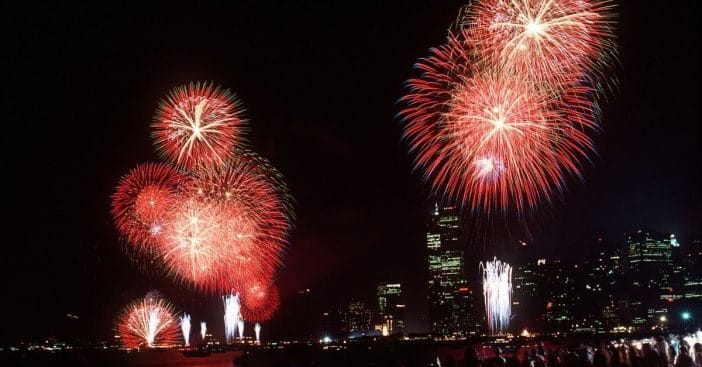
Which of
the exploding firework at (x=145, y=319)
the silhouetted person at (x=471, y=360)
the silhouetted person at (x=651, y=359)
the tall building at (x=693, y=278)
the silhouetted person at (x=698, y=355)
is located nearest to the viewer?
the silhouetted person at (x=471, y=360)

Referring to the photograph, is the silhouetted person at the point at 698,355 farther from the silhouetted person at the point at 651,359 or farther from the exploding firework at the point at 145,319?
the exploding firework at the point at 145,319

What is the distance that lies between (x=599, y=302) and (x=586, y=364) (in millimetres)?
183201

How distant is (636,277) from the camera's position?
190 metres

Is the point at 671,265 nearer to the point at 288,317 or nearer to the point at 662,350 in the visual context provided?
the point at 288,317

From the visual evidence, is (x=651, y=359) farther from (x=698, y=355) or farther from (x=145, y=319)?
(x=145, y=319)

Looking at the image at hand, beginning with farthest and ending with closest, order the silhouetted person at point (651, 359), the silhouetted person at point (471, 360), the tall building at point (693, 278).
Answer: the tall building at point (693, 278)
the silhouetted person at point (651, 359)
the silhouetted person at point (471, 360)

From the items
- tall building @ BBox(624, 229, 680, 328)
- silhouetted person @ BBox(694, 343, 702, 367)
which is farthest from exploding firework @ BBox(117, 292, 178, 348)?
tall building @ BBox(624, 229, 680, 328)

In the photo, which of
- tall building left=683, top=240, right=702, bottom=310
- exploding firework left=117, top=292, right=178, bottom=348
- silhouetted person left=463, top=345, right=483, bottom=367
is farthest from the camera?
tall building left=683, top=240, right=702, bottom=310

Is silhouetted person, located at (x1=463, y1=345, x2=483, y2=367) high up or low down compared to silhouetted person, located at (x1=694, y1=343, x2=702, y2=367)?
up

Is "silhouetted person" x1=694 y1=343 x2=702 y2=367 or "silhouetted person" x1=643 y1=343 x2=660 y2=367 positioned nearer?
"silhouetted person" x1=643 y1=343 x2=660 y2=367

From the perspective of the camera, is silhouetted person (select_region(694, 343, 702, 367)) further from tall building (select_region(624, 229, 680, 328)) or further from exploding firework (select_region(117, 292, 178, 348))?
tall building (select_region(624, 229, 680, 328))

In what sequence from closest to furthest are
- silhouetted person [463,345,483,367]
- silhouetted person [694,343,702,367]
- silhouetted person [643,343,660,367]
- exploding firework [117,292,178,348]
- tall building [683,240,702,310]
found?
silhouetted person [463,345,483,367] → silhouetted person [643,343,660,367] → silhouetted person [694,343,702,367] → exploding firework [117,292,178,348] → tall building [683,240,702,310]

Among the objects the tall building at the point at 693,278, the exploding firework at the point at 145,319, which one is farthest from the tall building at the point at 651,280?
the exploding firework at the point at 145,319

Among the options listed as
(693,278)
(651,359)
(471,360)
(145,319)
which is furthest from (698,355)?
(693,278)
